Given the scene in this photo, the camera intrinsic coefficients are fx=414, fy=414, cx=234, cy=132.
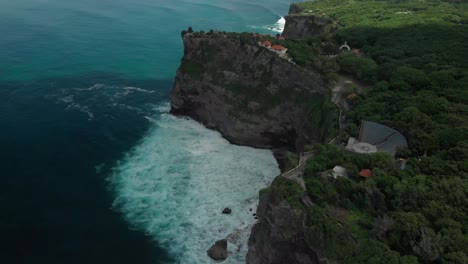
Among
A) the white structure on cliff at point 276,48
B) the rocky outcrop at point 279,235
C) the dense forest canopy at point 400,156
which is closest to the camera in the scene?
the dense forest canopy at point 400,156

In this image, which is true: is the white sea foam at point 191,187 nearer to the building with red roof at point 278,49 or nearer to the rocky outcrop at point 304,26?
the building with red roof at point 278,49

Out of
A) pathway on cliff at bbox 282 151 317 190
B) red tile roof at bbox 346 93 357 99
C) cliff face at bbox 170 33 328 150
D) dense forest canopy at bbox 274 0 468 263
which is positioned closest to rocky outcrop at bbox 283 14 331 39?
dense forest canopy at bbox 274 0 468 263

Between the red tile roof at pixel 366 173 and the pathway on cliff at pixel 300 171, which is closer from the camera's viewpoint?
the red tile roof at pixel 366 173

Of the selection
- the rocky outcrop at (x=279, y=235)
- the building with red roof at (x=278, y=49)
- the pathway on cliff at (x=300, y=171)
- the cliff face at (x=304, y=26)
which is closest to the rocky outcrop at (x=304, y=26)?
the cliff face at (x=304, y=26)

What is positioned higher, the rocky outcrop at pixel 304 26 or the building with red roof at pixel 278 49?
the rocky outcrop at pixel 304 26

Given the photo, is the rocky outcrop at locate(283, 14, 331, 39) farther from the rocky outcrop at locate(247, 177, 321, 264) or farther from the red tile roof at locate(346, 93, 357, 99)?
the rocky outcrop at locate(247, 177, 321, 264)

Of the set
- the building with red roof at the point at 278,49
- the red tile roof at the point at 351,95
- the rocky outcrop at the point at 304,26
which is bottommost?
the red tile roof at the point at 351,95

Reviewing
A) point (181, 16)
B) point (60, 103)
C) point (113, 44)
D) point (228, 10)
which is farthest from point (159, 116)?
point (228, 10)
